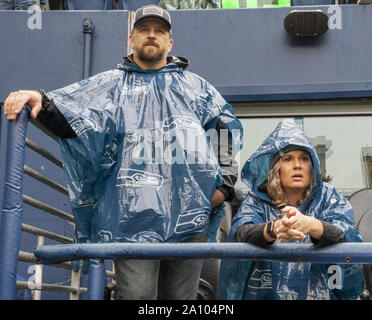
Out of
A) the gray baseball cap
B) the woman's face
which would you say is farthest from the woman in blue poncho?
the gray baseball cap

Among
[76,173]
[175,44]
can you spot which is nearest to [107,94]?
[76,173]

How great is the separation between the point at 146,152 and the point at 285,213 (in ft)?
2.44

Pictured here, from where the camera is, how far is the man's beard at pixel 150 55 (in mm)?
3162

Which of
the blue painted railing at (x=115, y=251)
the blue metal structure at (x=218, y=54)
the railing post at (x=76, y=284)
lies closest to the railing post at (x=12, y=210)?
the blue painted railing at (x=115, y=251)

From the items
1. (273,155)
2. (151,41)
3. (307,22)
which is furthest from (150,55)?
(307,22)

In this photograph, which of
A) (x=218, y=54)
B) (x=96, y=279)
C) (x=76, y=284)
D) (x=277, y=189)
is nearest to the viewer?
(x=96, y=279)

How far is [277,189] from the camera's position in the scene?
10.2 ft

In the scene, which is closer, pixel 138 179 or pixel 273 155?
pixel 138 179

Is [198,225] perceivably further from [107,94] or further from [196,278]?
[107,94]

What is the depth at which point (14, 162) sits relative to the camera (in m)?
2.74

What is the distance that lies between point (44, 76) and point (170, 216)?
144 inches

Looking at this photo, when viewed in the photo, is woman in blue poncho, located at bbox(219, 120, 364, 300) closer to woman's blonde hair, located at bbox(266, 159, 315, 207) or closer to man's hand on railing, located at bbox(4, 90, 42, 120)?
woman's blonde hair, located at bbox(266, 159, 315, 207)

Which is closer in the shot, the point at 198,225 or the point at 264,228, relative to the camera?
the point at 264,228

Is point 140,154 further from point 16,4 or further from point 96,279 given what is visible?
point 16,4
